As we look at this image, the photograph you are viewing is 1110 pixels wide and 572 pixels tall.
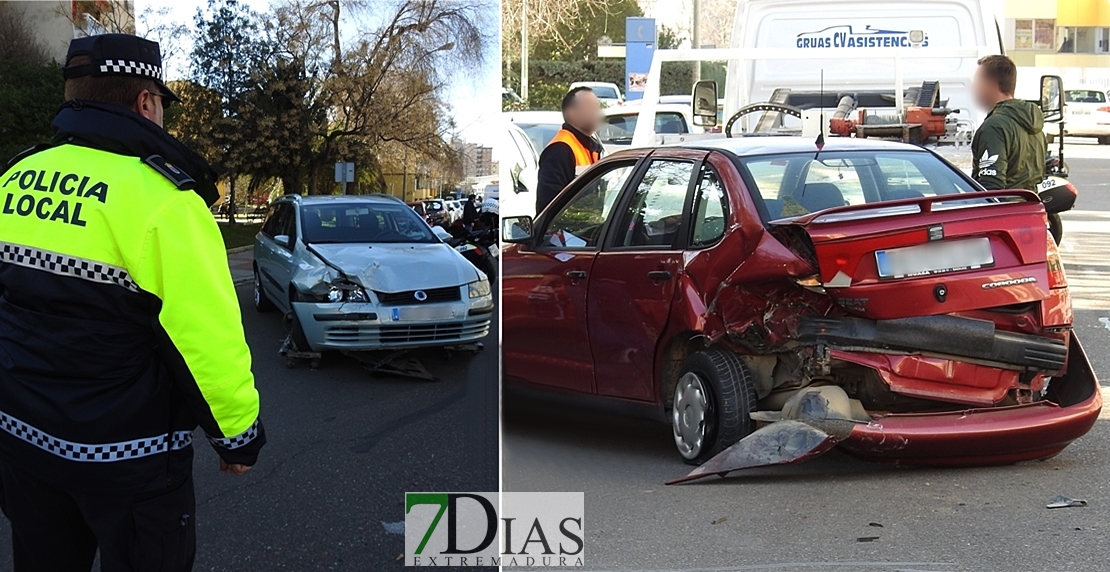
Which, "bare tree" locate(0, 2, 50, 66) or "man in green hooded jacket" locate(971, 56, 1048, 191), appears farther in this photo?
"man in green hooded jacket" locate(971, 56, 1048, 191)

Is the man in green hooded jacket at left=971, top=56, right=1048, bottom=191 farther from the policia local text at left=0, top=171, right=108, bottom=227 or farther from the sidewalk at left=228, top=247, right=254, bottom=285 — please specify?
the policia local text at left=0, top=171, right=108, bottom=227

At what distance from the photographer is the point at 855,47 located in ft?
28.9

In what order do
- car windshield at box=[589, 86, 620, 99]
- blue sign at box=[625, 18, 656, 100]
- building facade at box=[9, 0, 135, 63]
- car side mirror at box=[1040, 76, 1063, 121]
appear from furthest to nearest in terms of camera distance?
1. car windshield at box=[589, 86, 620, 99]
2. blue sign at box=[625, 18, 656, 100]
3. car side mirror at box=[1040, 76, 1063, 121]
4. building facade at box=[9, 0, 135, 63]

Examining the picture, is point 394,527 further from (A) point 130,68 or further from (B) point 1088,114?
(B) point 1088,114

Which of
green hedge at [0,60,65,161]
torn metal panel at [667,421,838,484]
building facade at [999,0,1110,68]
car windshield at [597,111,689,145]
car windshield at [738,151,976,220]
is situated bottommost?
torn metal panel at [667,421,838,484]

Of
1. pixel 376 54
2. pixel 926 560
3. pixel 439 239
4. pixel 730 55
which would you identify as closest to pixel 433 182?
pixel 439 239

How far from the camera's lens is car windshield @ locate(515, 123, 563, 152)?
19.0ft

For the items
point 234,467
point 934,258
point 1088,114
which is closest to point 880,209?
point 934,258

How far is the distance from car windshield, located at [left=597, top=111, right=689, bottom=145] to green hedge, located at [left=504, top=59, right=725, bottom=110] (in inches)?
26.4

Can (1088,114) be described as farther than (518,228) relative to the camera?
Yes

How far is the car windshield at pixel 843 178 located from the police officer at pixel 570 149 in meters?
0.72

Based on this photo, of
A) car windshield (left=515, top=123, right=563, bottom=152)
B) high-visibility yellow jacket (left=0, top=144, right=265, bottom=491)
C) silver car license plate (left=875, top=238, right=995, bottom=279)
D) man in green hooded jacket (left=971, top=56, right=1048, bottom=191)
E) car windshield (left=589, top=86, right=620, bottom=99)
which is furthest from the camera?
car windshield (left=589, top=86, right=620, bottom=99)

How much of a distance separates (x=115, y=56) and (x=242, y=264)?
0.52 metres

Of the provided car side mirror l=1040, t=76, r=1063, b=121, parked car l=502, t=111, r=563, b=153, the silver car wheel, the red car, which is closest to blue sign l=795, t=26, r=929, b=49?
car side mirror l=1040, t=76, r=1063, b=121
